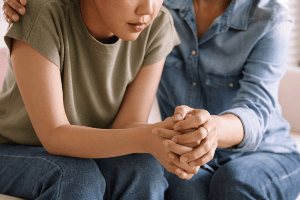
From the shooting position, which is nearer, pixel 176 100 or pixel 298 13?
pixel 176 100

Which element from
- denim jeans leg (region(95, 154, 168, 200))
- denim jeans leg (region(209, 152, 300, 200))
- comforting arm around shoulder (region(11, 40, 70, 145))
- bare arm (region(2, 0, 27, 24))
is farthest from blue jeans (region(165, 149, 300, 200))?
bare arm (region(2, 0, 27, 24))

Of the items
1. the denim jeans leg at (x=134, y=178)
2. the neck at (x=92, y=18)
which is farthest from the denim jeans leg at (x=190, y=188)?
the neck at (x=92, y=18)

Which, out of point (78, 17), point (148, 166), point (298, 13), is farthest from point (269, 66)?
point (298, 13)

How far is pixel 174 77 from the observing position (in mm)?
1111

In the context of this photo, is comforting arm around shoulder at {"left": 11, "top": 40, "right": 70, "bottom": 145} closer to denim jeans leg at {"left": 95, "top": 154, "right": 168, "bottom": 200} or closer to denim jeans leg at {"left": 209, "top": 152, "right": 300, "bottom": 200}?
denim jeans leg at {"left": 95, "top": 154, "right": 168, "bottom": 200}

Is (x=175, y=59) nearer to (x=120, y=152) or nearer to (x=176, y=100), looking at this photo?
(x=176, y=100)

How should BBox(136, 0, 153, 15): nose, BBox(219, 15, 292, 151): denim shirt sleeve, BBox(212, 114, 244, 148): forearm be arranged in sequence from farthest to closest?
1. BBox(219, 15, 292, 151): denim shirt sleeve
2. BBox(212, 114, 244, 148): forearm
3. BBox(136, 0, 153, 15): nose

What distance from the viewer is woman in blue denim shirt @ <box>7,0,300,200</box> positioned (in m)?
0.75

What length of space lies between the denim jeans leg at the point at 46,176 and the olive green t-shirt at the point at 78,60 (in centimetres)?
9

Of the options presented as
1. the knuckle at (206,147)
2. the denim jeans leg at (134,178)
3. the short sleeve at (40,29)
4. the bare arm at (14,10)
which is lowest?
the denim jeans leg at (134,178)

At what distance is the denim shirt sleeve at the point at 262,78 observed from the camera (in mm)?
885

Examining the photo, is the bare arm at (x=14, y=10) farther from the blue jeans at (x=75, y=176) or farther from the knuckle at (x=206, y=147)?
the knuckle at (x=206, y=147)

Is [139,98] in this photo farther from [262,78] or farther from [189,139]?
[262,78]

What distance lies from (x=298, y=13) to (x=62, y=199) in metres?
2.06
